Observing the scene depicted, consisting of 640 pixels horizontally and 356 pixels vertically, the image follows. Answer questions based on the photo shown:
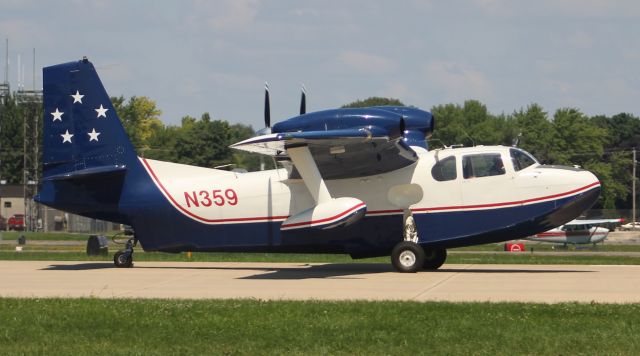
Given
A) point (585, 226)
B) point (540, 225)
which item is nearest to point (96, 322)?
point (540, 225)

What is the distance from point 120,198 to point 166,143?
108 m

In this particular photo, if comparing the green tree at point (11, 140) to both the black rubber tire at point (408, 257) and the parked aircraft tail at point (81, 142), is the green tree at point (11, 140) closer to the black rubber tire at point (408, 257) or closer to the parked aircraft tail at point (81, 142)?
the parked aircraft tail at point (81, 142)

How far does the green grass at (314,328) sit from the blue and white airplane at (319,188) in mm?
6204

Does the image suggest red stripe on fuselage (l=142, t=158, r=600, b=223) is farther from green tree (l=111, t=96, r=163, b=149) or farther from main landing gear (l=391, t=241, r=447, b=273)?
green tree (l=111, t=96, r=163, b=149)

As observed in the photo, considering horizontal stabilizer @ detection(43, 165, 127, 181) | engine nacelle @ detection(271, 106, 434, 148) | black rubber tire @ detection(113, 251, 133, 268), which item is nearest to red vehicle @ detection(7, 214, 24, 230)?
black rubber tire @ detection(113, 251, 133, 268)

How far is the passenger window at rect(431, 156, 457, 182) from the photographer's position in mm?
22031

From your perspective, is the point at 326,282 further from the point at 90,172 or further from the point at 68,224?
the point at 68,224

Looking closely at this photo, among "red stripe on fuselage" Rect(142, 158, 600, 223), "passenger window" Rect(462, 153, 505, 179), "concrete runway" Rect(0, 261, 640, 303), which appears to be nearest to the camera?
"concrete runway" Rect(0, 261, 640, 303)

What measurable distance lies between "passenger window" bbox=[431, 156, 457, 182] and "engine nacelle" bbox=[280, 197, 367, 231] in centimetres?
185

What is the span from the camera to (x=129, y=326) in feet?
43.5

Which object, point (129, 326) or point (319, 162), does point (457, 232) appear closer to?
point (319, 162)

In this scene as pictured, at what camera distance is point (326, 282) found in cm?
1953

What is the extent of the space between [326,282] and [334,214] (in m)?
2.06

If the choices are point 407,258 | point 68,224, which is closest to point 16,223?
point 68,224
